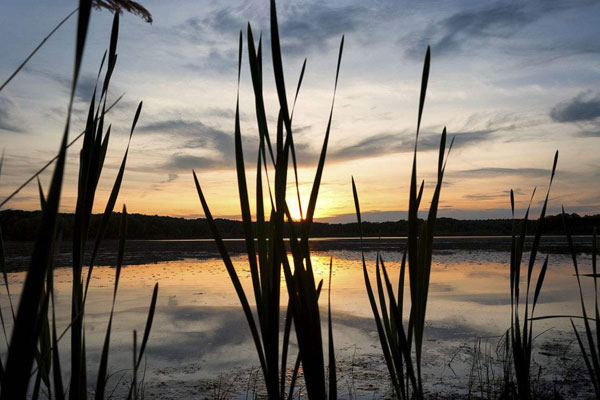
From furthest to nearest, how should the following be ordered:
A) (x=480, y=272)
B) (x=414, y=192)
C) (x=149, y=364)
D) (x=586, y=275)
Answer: (x=480, y=272), (x=586, y=275), (x=149, y=364), (x=414, y=192)

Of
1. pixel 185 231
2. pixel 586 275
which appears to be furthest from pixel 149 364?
pixel 185 231

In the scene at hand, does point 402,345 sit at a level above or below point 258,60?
below

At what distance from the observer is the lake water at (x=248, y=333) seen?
321 centimetres

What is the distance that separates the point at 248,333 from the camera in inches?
177

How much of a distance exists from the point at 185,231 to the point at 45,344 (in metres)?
36.8

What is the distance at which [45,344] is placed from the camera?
0.93m

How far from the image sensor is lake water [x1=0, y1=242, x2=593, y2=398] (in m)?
3.21

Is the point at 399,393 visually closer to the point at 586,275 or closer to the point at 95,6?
the point at 95,6

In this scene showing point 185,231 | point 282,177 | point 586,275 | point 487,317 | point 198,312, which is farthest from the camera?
point 185,231

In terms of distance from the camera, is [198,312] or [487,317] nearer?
[487,317]

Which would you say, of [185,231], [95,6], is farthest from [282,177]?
[185,231]

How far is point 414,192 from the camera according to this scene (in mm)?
897

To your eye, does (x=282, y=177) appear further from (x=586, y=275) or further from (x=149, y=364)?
(x=586, y=275)

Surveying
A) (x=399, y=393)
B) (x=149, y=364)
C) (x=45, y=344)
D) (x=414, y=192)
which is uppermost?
(x=414, y=192)
